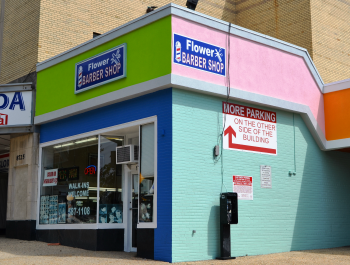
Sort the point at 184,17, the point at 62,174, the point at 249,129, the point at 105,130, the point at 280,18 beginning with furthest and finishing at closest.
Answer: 1. the point at 280,18
2. the point at 62,174
3. the point at 105,130
4. the point at 249,129
5. the point at 184,17

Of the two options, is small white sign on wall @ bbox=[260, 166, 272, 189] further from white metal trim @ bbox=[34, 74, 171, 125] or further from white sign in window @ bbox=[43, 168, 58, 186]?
white sign in window @ bbox=[43, 168, 58, 186]

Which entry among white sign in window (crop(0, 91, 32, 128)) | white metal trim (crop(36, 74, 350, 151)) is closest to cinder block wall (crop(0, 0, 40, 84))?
white sign in window (crop(0, 91, 32, 128))

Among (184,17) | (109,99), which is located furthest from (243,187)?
(184,17)

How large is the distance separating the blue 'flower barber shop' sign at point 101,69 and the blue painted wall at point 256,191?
7.24ft

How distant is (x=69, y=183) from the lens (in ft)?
44.4

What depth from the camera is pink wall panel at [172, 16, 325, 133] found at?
430 inches

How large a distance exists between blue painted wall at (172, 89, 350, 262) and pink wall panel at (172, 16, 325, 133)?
2.02 feet

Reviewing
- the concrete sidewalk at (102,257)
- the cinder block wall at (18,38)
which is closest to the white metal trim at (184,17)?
the cinder block wall at (18,38)

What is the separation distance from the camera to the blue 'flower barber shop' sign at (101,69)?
38.5 ft

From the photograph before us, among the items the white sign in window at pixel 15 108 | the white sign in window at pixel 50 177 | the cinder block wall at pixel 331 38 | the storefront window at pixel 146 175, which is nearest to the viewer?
the storefront window at pixel 146 175

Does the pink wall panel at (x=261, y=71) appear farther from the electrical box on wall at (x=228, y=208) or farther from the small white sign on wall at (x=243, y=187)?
the electrical box on wall at (x=228, y=208)

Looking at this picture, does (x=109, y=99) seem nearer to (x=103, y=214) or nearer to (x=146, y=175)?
(x=146, y=175)

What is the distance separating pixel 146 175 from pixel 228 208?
2.14 metres

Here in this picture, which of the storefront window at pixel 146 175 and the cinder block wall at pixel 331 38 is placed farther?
the cinder block wall at pixel 331 38
